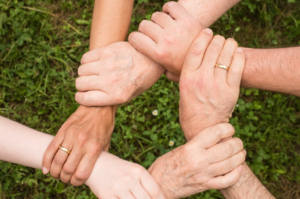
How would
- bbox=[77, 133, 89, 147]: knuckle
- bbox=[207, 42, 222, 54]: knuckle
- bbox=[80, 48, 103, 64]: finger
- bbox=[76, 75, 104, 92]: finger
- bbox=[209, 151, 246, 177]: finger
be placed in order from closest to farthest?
bbox=[209, 151, 246, 177]: finger, bbox=[207, 42, 222, 54]: knuckle, bbox=[77, 133, 89, 147]: knuckle, bbox=[76, 75, 104, 92]: finger, bbox=[80, 48, 103, 64]: finger

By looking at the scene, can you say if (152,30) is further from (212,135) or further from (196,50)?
(212,135)

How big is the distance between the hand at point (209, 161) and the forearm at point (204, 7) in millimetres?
1037

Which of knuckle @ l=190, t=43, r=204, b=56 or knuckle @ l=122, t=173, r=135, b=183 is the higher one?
knuckle @ l=190, t=43, r=204, b=56

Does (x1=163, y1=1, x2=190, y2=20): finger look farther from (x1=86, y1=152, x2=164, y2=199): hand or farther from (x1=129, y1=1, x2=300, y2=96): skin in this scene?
(x1=86, y1=152, x2=164, y2=199): hand

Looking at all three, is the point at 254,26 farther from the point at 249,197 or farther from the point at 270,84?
the point at 249,197

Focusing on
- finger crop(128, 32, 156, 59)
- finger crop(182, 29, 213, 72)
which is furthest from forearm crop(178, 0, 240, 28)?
finger crop(128, 32, 156, 59)

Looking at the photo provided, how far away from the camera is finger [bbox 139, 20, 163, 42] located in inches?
84.6

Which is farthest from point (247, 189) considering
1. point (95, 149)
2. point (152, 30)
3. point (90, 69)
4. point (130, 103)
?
point (130, 103)

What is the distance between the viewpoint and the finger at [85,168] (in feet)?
6.70

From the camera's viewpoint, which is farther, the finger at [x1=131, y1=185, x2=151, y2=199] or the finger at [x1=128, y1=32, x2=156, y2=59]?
the finger at [x1=128, y1=32, x2=156, y2=59]

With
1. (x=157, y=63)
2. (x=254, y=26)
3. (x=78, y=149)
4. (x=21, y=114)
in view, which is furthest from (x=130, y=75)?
(x=254, y=26)

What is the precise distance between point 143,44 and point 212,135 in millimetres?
981

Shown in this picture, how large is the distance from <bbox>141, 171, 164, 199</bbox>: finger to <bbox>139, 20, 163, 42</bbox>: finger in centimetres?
118

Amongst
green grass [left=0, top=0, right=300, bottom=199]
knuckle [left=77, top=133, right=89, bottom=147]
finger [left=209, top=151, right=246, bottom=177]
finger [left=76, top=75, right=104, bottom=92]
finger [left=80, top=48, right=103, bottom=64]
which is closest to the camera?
finger [left=209, top=151, right=246, bottom=177]
